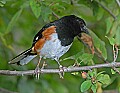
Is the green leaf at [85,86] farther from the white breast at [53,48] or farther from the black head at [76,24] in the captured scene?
the black head at [76,24]

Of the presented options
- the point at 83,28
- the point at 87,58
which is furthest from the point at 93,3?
the point at 87,58

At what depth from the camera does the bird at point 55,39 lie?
3.59 metres

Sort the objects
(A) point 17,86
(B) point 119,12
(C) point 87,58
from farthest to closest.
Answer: (A) point 17,86 → (B) point 119,12 → (C) point 87,58

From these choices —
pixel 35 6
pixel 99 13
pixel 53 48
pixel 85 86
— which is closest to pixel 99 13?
pixel 99 13

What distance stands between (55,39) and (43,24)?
1380 mm

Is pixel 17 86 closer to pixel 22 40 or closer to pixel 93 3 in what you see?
pixel 22 40

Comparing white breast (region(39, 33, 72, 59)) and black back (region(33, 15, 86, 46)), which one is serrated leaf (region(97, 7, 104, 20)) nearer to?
black back (region(33, 15, 86, 46))

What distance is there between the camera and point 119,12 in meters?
4.32

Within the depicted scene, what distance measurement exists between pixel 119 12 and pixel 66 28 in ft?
2.57

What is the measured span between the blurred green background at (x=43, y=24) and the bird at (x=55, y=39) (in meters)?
0.15

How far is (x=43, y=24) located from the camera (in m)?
4.96

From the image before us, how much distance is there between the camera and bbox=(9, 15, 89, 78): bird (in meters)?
3.59

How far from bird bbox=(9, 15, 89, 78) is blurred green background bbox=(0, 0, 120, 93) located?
146 mm

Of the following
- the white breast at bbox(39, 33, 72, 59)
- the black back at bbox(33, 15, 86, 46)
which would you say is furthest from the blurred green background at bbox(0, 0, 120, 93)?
the white breast at bbox(39, 33, 72, 59)
